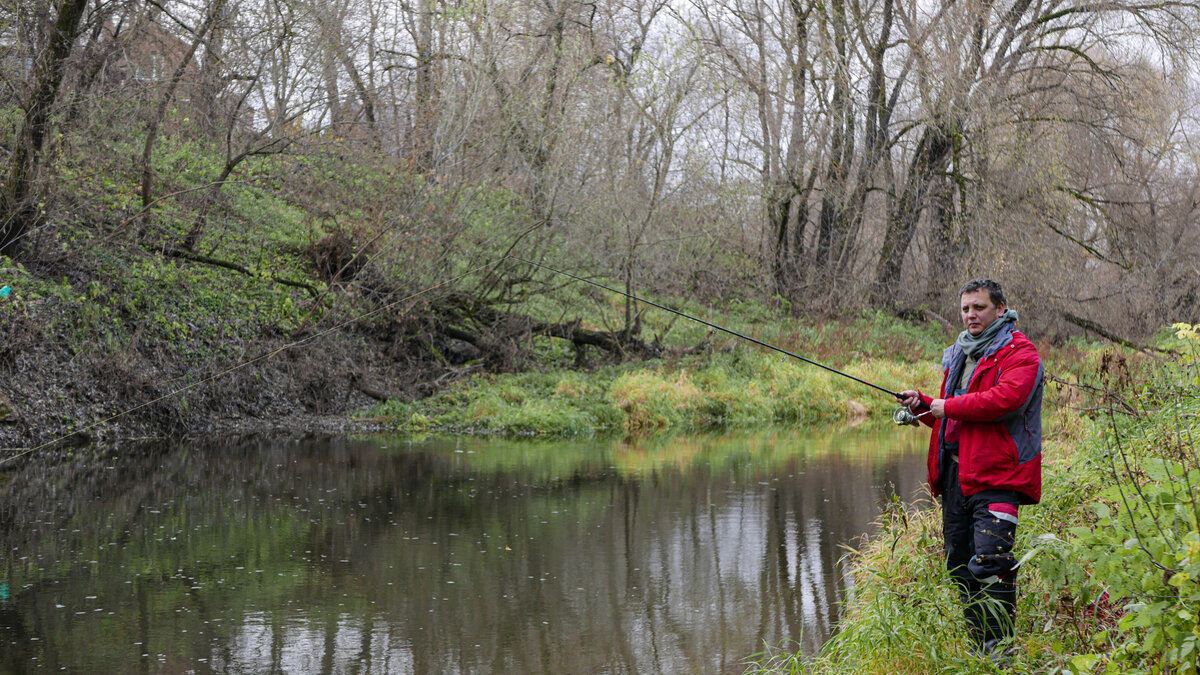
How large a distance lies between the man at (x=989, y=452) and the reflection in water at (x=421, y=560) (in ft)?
5.05

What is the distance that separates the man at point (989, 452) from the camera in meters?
4.38

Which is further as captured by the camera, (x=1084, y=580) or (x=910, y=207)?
(x=910, y=207)

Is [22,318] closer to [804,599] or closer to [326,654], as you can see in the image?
[326,654]

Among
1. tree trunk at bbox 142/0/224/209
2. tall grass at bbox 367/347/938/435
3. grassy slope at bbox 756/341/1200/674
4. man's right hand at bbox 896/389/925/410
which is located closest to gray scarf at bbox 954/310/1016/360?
man's right hand at bbox 896/389/925/410

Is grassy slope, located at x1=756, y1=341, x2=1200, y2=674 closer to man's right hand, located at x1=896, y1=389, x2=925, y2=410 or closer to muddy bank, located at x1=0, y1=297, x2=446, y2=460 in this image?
man's right hand, located at x1=896, y1=389, x2=925, y2=410

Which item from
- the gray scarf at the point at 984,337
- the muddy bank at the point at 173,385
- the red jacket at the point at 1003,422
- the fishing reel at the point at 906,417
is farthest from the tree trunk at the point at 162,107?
the red jacket at the point at 1003,422

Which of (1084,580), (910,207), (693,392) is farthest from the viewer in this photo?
(910,207)

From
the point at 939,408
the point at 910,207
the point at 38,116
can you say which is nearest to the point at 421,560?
the point at 939,408

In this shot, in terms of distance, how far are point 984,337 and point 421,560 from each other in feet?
15.9

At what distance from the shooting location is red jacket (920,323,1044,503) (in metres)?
4.34

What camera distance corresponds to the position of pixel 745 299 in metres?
26.6

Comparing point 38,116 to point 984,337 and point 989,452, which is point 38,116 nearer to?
point 984,337

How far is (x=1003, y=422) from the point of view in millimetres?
4434

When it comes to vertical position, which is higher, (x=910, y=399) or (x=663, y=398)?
(x=910, y=399)
